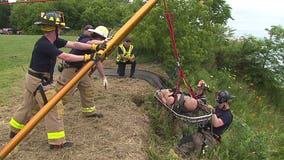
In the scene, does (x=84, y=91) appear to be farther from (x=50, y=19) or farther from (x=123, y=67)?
(x=123, y=67)

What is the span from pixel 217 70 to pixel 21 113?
1083cm

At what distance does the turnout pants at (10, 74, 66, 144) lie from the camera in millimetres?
5098

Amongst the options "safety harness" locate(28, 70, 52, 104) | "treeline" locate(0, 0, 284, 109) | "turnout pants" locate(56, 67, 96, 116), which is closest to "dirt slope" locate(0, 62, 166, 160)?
"turnout pants" locate(56, 67, 96, 116)

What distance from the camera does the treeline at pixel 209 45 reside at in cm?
1077

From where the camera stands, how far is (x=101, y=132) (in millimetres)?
5938

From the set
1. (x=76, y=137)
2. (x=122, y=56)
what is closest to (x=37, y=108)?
(x=76, y=137)

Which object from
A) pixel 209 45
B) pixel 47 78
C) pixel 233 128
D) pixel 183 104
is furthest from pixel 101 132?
pixel 209 45

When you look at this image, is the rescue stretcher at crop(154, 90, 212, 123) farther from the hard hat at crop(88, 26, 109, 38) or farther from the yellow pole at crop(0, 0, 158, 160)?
the hard hat at crop(88, 26, 109, 38)

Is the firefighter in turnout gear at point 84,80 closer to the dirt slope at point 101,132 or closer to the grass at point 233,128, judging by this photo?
the dirt slope at point 101,132

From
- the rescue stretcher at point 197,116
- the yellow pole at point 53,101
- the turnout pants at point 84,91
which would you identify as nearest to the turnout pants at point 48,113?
the yellow pole at point 53,101

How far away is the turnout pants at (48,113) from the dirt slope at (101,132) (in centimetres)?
26

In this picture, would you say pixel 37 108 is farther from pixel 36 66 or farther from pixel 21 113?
pixel 36 66

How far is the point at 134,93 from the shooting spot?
8352 millimetres

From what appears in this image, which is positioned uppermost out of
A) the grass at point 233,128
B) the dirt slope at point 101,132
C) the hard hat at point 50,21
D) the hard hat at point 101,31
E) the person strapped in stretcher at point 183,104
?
the hard hat at point 50,21
